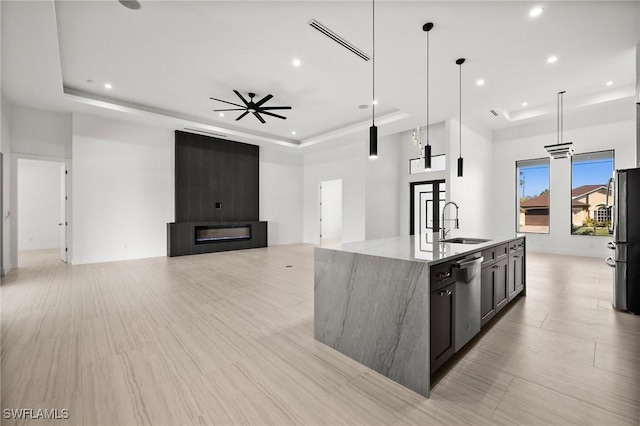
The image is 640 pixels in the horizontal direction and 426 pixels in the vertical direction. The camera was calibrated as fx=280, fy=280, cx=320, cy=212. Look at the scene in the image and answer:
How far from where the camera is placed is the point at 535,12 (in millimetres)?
3322

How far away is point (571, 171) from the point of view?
758cm

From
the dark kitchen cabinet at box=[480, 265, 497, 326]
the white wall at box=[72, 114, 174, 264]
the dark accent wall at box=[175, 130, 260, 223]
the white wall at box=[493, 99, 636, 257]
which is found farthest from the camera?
the dark accent wall at box=[175, 130, 260, 223]

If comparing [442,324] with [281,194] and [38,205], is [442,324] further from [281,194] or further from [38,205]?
[38,205]

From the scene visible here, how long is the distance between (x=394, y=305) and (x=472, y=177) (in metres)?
6.93

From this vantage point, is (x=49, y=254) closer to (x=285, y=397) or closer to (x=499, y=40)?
(x=285, y=397)

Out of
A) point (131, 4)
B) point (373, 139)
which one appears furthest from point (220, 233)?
point (373, 139)

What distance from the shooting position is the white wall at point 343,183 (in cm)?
A: 901

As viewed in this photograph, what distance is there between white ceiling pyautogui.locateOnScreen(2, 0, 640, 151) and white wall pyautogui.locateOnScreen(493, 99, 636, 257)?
3.62 feet

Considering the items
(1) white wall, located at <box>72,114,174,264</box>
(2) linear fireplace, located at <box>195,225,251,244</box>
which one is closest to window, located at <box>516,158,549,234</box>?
(2) linear fireplace, located at <box>195,225,251,244</box>

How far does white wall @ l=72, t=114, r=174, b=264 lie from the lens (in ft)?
21.1

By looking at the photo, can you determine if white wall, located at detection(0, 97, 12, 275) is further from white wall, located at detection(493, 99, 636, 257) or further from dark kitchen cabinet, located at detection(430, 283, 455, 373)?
white wall, located at detection(493, 99, 636, 257)

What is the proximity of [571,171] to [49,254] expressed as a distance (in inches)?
574

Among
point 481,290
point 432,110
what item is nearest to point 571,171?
point 432,110

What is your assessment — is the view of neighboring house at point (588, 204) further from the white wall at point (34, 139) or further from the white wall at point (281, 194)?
the white wall at point (34, 139)
